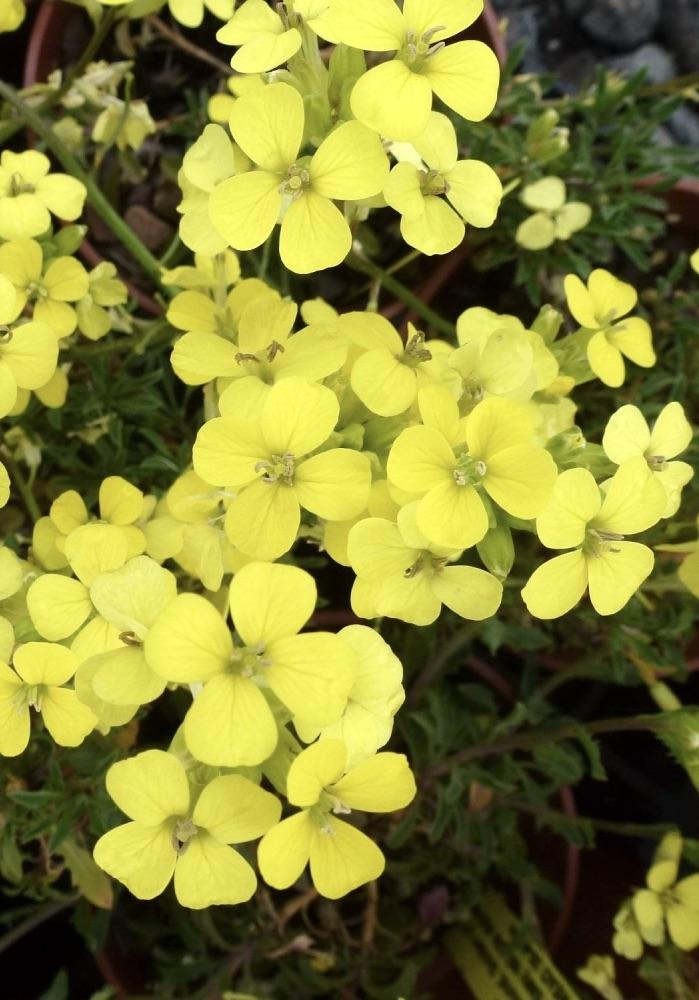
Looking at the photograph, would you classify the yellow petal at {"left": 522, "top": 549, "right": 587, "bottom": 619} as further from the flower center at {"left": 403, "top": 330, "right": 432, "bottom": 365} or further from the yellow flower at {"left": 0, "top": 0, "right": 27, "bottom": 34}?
the yellow flower at {"left": 0, "top": 0, "right": 27, "bottom": 34}

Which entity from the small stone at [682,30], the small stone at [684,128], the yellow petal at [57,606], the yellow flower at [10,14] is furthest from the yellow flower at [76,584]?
the small stone at [682,30]

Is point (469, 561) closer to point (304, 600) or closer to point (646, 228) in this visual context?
point (304, 600)

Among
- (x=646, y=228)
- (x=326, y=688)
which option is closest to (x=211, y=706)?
(x=326, y=688)

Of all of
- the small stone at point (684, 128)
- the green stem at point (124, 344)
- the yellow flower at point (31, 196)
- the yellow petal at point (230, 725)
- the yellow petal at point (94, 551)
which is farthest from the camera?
the small stone at point (684, 128)

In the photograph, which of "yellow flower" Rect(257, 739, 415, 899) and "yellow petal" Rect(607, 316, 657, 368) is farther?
"yellow petal" Rect(607, 316, 657, 368)

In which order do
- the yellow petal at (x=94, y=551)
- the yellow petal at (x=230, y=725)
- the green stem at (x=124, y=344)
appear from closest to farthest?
1. the yellow petal at (x=230, y=725)
2. the yellow petal at (x=94, y=551)
3. the green stem at (x=124, y=344)

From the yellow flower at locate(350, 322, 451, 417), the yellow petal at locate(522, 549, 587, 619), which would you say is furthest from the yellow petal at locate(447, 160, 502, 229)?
the yellow petal at locate(522, 549, 587, 619)

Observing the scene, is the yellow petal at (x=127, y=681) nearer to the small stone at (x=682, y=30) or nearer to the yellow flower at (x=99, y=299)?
the yellow flower at (x=99, y=299)
